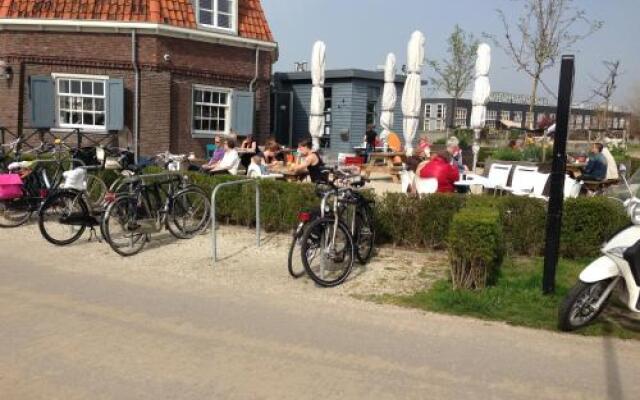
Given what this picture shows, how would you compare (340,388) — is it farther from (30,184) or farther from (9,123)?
(9,123)

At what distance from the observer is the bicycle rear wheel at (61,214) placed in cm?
794

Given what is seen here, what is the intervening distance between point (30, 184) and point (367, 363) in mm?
6706

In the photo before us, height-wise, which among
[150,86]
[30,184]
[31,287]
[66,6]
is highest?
[66,6]

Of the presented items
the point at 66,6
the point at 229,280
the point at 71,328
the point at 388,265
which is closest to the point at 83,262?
the point at 229,280

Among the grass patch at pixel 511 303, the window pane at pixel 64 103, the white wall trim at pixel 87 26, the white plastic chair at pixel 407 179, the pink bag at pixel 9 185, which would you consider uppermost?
the white wall trim at pixel 87 26

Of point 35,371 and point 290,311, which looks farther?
point 290,311

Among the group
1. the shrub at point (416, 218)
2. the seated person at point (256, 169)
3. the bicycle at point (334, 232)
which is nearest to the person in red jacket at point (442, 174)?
Answer: the shrub at point (416, 218)

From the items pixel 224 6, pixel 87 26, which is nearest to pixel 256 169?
pixel 87 26

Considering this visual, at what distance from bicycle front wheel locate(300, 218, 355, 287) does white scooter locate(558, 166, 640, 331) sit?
2.32 metres

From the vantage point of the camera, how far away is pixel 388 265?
7340 millimetres

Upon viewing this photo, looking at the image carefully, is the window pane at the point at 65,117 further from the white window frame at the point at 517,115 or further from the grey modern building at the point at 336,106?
the white window frame at the point at 517,115

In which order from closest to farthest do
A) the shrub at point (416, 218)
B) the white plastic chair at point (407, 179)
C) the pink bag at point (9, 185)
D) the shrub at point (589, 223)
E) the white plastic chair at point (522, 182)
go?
the shrub at point (589, 223), the shrub at point (416, 218), the pink bag at point (9, 185), the white plastic chair at point (407, 179), the white plastic chair at point (522, 182)

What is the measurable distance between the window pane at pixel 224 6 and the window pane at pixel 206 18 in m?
0.40

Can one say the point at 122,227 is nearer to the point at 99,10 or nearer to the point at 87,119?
the point at 87,119
